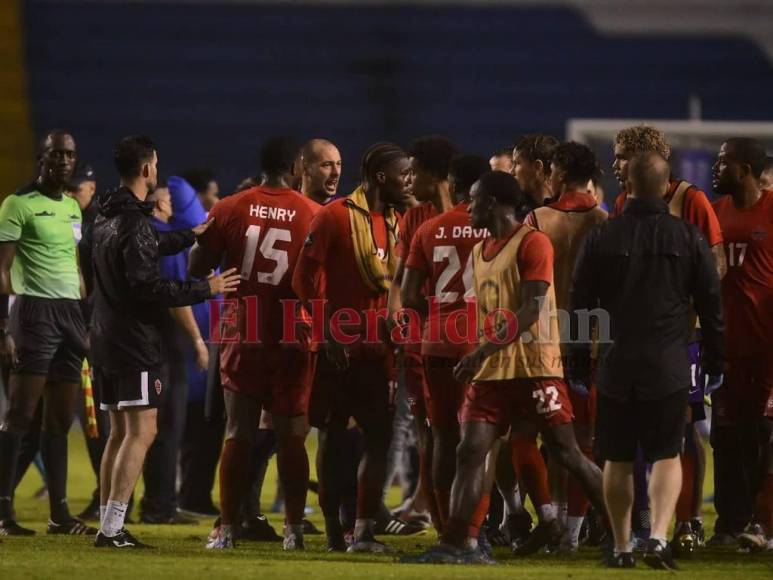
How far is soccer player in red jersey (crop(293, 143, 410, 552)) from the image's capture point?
8039 millimetres

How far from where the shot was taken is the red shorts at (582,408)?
26.8 ft

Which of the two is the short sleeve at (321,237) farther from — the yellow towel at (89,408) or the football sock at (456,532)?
the yellow towel at (89,408)

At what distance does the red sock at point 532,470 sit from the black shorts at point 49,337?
117 inches

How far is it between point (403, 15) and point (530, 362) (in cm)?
1393

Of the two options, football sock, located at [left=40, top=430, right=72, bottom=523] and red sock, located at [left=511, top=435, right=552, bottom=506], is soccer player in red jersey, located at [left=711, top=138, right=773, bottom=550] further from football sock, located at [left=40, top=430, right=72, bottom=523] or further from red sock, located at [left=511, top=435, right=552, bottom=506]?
football sock, located at [left=40, top=430, right=72, bottom=523]

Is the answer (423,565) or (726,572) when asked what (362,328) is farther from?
(726,572)

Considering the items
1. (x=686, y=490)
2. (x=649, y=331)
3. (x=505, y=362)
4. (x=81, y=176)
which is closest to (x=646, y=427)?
(x=649, y=331)

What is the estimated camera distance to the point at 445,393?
25.8 feet

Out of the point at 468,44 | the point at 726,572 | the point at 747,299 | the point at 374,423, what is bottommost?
the point at 726,572

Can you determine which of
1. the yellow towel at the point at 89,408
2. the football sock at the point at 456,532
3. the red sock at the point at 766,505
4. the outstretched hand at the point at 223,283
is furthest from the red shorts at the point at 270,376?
the red sock at the point at 766,505

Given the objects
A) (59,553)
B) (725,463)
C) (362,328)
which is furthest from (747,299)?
(59,553)

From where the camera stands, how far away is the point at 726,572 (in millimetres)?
7332

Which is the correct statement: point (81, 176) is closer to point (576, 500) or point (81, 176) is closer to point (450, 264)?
point (450, 264)

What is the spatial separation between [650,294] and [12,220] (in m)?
3.98
